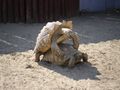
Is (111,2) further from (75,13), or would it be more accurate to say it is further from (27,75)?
(27,75)

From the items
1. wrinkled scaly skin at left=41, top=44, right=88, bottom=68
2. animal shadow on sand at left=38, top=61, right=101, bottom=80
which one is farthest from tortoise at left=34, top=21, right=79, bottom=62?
animal shadow on sand at left=38, top=61, right=101, bottom=80

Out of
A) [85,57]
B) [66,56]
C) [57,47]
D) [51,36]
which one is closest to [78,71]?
[66,56]

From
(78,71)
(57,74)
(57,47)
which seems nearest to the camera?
(57,74)

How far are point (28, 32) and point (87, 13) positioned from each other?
3.59 metres

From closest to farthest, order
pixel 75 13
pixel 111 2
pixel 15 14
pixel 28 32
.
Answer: pixel 28 32 → pixel 15 14 → pixel 75 13 → pixel 111 2

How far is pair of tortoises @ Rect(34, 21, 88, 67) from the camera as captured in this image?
6375 millimetres

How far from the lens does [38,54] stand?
6664 millimetres

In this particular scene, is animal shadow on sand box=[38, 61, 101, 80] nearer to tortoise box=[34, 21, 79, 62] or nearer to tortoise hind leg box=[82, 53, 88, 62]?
tortoise hind leg box=[82, 53, 88, 62]

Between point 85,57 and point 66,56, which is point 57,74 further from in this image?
point 85,57

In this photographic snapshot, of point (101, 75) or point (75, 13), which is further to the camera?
point (75, 13)

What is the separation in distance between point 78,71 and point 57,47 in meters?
0.55

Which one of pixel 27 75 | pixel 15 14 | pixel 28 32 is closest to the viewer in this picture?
pixel 27 75

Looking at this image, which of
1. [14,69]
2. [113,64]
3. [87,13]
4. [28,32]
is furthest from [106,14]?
[14,69]

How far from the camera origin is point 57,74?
611 centimetres
